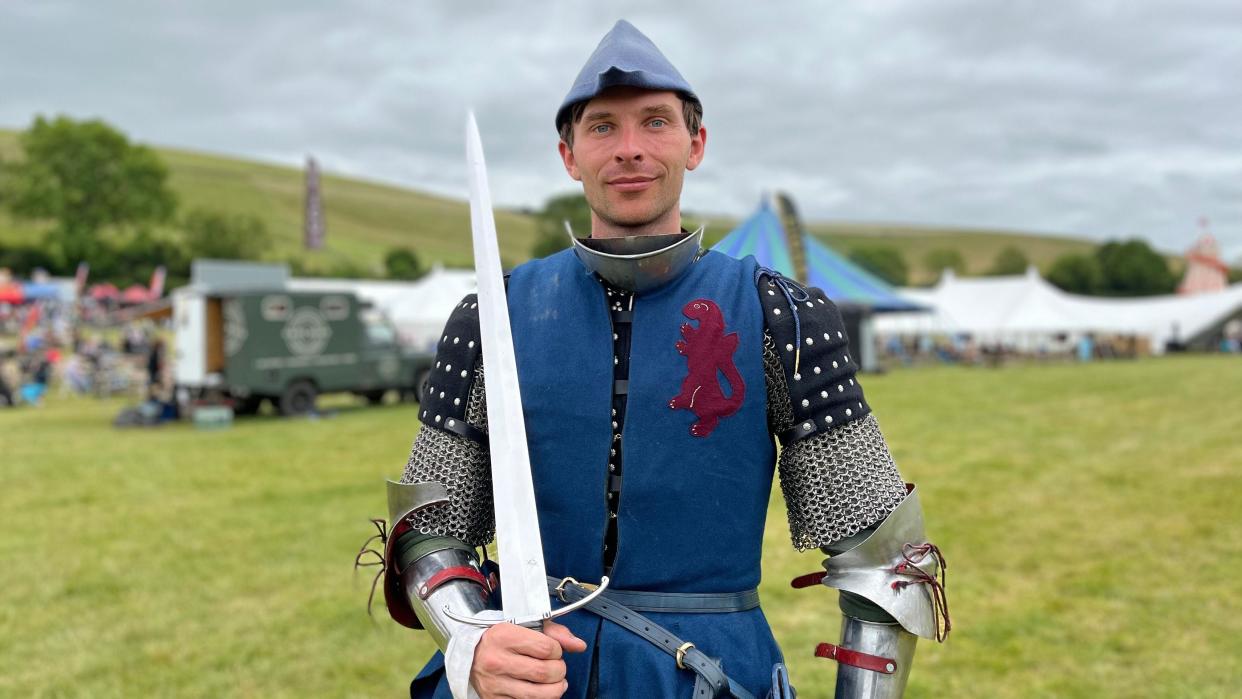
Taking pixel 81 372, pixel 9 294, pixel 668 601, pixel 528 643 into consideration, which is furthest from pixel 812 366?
pixel 9 294

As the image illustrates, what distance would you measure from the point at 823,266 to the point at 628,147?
21.9m

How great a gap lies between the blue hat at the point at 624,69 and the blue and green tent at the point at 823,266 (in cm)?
1747

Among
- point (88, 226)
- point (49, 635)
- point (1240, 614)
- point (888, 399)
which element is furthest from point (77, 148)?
point (1240, 614)

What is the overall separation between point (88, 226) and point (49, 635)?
6001 centimetres

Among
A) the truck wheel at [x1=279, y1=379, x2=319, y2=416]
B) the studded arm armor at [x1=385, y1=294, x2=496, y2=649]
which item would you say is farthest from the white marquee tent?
the studded arm armor at [x1=385, y1=294, x2=496, y2=649]

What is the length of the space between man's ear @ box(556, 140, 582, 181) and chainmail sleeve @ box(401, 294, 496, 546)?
0.33 metres

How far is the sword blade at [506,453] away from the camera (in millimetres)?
1360

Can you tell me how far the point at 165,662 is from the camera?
15.5ft

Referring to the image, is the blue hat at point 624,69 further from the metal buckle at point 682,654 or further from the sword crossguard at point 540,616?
the metal buckle at point 682,654

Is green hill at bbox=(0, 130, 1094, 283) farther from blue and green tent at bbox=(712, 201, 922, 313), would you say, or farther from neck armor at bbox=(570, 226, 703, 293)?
neck armor at bbox=(570, 226, 703, 293)

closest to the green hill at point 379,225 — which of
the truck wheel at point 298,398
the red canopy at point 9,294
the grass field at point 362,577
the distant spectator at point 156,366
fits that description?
the red canopy at point 9,294

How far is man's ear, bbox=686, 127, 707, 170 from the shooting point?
1.81m

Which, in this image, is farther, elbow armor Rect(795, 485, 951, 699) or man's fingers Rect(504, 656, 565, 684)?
elbow armor Rect(795, 485, 951, 699)

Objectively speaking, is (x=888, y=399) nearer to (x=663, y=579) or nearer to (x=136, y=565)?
(x=136, y=565)
